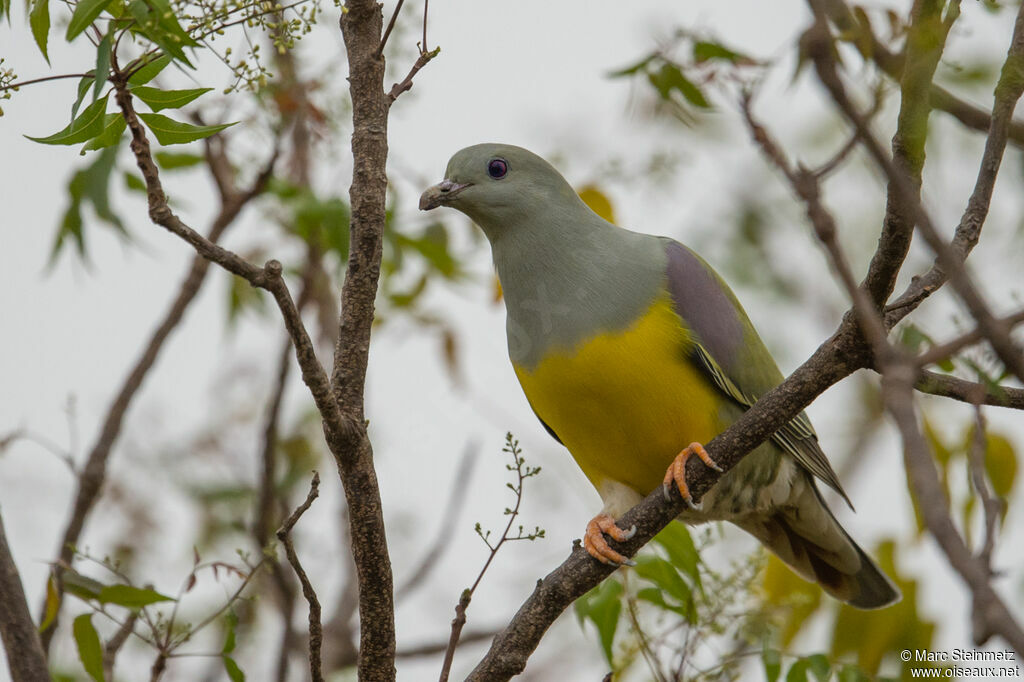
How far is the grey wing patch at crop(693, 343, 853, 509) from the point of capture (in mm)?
3719

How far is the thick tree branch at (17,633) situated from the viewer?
106 inches

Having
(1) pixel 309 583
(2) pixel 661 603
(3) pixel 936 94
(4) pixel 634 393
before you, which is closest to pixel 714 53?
(3) pixel 936 94

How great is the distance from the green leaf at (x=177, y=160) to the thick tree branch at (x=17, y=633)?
2.06 metres

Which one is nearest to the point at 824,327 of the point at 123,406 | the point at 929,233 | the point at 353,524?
the point at 123,406

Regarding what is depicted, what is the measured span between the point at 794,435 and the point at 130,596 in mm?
2273

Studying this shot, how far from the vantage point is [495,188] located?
3977mm

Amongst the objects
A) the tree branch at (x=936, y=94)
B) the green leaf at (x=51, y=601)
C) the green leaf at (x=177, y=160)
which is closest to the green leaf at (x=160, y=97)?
the tree branch at (x=936, y=94)

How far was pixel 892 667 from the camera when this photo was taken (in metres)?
3.63

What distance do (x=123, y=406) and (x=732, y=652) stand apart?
219 cm

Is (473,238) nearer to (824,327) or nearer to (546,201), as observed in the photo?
(546,201)

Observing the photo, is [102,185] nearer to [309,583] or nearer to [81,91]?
[81,91]

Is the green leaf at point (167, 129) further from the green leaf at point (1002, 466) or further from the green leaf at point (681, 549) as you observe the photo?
the green leaf at point (1002, 466)

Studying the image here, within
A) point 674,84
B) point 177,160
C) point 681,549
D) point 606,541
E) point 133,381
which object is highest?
point 177,160

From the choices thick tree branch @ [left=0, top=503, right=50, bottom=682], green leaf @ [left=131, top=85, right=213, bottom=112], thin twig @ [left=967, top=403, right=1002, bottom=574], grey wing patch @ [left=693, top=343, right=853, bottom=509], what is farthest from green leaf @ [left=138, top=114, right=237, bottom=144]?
grey wing patch @ [left=693, top=343, right=853, bottom=509]
